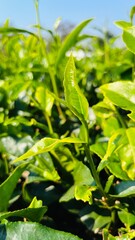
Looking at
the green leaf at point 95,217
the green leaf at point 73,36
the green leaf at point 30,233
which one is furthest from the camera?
the green leaf at point 73,36

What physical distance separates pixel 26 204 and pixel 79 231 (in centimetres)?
14

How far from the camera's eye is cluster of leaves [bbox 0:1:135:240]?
58 cm

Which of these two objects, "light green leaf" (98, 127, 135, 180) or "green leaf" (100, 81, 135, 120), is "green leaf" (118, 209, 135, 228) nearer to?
"light green leaf" (98, 127, 135, 180)

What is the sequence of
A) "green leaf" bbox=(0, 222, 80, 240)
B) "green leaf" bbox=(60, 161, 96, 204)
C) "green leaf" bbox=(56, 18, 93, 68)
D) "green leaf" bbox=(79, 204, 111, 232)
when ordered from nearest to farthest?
"green leaf" bbox=(0, 222, 80, 240), "green leaf" bbox=(60, 161, 96, 204), "green leaf" bbox=(79, 204, 111, 232), "green leaf" bbox=(56, 18, 93, 68)

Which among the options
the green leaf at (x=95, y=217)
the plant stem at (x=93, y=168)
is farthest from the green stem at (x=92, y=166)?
the green leaf at (x=95, y=217)

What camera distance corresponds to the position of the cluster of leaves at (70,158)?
0.58 m

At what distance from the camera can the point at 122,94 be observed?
0.61m

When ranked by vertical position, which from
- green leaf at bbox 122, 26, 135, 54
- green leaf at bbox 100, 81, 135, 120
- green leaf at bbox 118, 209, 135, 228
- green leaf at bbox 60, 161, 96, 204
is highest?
green leaf at bbox 122, 26, 135, 54

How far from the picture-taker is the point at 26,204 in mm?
884

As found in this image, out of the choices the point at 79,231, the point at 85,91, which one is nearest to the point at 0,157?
the point at 79,231

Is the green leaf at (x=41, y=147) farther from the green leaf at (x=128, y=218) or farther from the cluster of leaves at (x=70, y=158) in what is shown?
the green leaf at (x=128, y=218)

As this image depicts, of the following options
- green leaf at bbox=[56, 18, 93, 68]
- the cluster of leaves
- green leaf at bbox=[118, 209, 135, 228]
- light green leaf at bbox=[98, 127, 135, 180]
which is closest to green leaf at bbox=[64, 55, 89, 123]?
the cluster of leaves

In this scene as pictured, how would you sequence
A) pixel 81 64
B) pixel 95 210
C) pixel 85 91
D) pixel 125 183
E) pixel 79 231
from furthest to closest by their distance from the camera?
pixel 81 64 → pixel 85 91 → pixel 79 231 → pixel 95 210 → pixel 125 183

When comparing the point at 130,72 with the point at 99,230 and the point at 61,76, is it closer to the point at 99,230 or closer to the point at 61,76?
the point at 61,76
